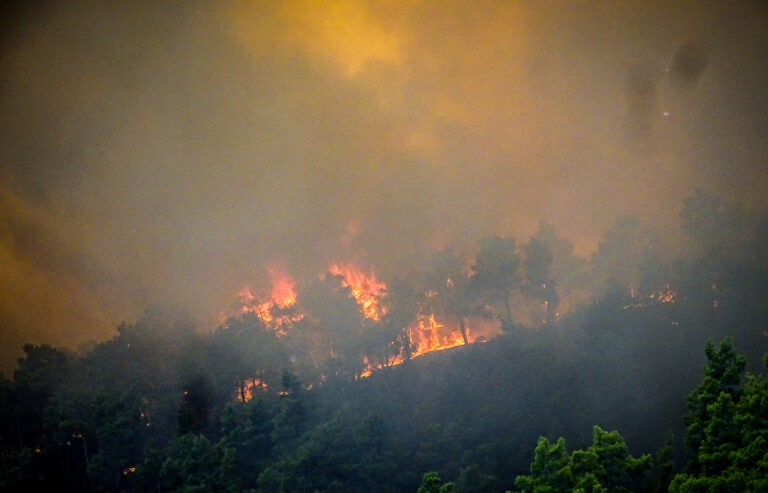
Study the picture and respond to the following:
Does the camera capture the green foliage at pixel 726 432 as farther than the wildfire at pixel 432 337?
No

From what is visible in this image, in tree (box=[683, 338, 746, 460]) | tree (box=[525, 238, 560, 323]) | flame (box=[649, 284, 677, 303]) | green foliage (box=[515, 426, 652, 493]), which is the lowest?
green foliage (box=[515, 426, 652, 493])

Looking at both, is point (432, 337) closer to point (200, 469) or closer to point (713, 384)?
point (200, 469)

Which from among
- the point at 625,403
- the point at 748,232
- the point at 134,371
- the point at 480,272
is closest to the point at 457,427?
the point at 625,403

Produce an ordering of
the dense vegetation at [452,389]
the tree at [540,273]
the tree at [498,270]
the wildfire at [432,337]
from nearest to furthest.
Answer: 1. the dense vegetation at [452,389]
2. the tree at [540,273]
3. the tree at [498,270]
4. the wildfire at [432,337]

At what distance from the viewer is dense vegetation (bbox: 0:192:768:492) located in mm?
38656

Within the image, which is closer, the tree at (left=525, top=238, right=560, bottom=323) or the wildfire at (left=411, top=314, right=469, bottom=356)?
the tree at (left=525, top=238, right=560, bottom=323)

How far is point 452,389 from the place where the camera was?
7512cm

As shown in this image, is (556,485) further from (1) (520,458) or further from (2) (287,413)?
(2) (287,413)

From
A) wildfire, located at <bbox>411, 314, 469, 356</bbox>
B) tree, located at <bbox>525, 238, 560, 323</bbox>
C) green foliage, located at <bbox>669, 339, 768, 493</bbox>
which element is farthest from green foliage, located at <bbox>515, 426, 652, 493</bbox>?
wildfire, located at <bbox>411, 314, 469, 356</bbox>

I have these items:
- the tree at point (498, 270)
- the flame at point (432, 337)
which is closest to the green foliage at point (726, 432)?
the tree at point (498, 270)

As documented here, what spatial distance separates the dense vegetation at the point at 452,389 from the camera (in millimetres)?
38656

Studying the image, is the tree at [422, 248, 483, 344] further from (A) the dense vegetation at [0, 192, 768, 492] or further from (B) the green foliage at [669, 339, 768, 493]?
(B) the green foliage at [669, 339, 768, 493]

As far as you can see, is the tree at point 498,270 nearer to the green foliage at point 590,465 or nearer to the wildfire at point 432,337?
the wildfire at point 432,337

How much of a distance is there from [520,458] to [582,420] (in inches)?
504
